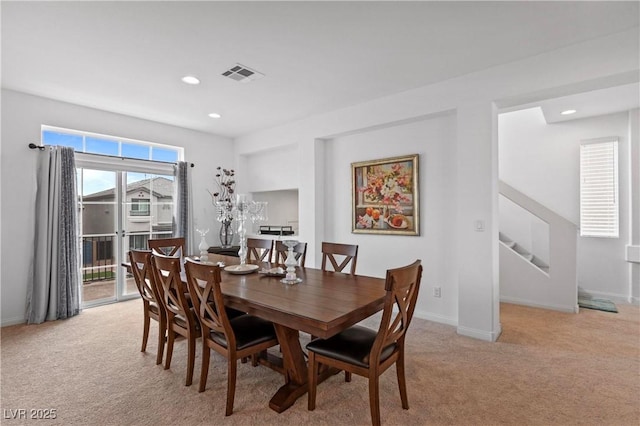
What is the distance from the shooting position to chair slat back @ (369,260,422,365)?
1.57 meters

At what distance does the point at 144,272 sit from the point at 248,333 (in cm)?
110

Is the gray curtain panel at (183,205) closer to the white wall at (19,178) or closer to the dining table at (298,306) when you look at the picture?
the white wall at (19,178)

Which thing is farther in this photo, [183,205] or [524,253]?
[524,253]

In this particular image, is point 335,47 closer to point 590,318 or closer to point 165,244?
point 165,244

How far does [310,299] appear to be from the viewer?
183 cm

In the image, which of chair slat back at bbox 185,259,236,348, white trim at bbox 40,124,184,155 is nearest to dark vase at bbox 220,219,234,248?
white trim at bbox 40,124,184,155

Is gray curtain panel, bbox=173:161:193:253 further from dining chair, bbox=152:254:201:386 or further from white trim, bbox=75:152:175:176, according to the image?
dining chair, bbox=152:254:201:386

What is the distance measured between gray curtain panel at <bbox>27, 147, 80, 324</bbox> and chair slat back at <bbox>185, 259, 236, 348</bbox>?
2649mm

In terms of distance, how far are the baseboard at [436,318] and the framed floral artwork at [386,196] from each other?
3.13 feet

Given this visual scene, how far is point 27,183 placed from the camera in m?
3.46

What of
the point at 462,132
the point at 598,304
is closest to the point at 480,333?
the point at 462,132

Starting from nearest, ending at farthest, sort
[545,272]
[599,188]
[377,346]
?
[377,346]
[545,272]
[599,188]

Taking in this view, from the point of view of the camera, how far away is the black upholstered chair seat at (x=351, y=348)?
66.9 inches

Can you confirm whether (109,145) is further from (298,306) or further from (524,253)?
(524,253)
